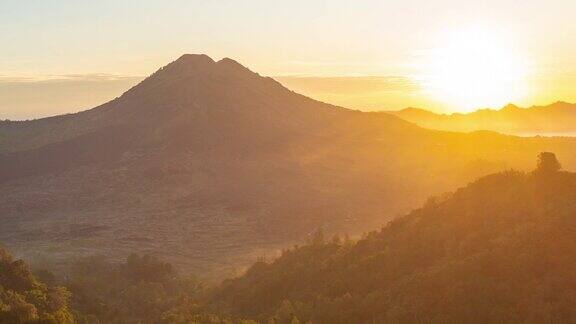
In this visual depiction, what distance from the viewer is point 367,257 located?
103 feet

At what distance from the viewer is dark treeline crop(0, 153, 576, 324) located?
22922mm

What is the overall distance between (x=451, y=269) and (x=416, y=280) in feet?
4.91

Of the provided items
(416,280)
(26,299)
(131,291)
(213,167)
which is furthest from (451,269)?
(213,167)

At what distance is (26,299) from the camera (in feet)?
88.4

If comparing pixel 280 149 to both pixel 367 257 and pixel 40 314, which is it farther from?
pixel 40 314

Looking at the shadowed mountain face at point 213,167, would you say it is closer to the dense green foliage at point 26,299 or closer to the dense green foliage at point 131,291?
the dense green foliage at point 131,291

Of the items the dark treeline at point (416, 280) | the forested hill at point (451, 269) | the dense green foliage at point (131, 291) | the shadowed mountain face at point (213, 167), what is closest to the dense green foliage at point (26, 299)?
the dark treeline at point (416, 280)

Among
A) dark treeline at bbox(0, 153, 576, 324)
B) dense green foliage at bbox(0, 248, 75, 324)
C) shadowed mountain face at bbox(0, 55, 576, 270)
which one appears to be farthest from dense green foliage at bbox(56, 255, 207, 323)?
shadowed mountain face at bbox(0, 55, 576, 270)

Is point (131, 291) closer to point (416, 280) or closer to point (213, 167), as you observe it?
point (416, 280)

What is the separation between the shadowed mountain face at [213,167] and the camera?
216 feet

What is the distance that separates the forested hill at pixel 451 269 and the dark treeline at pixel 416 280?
0.18 ft

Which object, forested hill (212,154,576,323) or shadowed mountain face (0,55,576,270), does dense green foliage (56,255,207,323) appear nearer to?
forested hill (212,154,576,323)

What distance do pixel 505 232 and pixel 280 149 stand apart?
7720 cm

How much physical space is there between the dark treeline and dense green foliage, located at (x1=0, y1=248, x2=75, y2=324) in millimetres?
86
